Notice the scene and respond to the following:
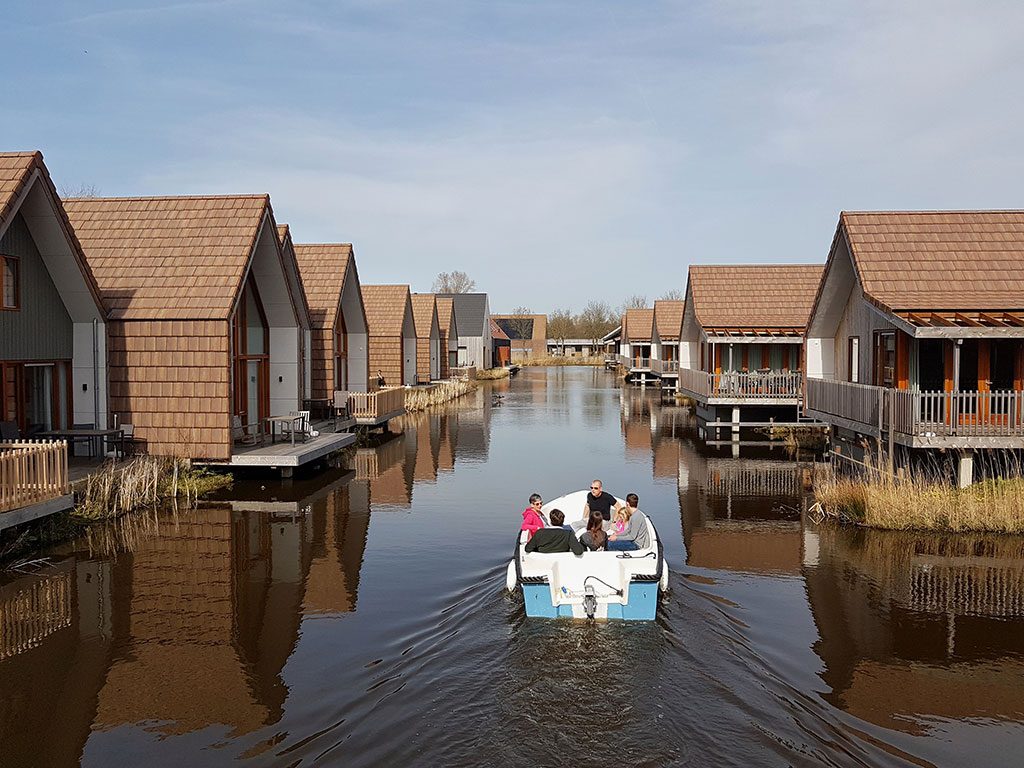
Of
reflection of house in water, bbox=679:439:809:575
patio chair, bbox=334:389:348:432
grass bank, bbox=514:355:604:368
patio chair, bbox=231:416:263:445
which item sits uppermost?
grass bank, bbox=514:355:604:368

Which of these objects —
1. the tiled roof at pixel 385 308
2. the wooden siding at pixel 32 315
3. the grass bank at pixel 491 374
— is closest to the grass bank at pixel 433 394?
the tiled roof at pixel 385 308

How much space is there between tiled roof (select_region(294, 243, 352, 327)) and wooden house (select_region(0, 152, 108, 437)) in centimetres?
1052

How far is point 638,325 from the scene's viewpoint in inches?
2857

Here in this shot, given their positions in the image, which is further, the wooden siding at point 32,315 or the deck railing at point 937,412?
the wooden siding at point 32,315

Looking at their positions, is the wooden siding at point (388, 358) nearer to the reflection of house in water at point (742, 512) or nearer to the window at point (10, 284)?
the reflection of house in water at point (742, 512)

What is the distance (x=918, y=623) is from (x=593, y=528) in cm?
396

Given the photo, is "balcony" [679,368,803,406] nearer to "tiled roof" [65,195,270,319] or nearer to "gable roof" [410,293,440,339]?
"tiled roof" [65,195,270,319]

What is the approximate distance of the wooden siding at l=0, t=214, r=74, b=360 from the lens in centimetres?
1720

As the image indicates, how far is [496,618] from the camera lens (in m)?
10.5

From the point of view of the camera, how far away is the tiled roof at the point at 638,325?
71500 mm

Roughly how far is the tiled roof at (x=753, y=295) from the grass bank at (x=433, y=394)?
1306 centimetres

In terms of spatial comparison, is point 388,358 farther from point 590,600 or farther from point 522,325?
point 522,325

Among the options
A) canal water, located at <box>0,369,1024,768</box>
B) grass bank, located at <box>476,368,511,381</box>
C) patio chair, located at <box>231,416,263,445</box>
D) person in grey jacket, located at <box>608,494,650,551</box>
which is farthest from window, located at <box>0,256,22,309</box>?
grass bank, located at <box>476,368,511,381</box>

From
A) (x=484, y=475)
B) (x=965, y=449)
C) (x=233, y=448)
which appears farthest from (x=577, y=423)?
(x=965, y=449)
